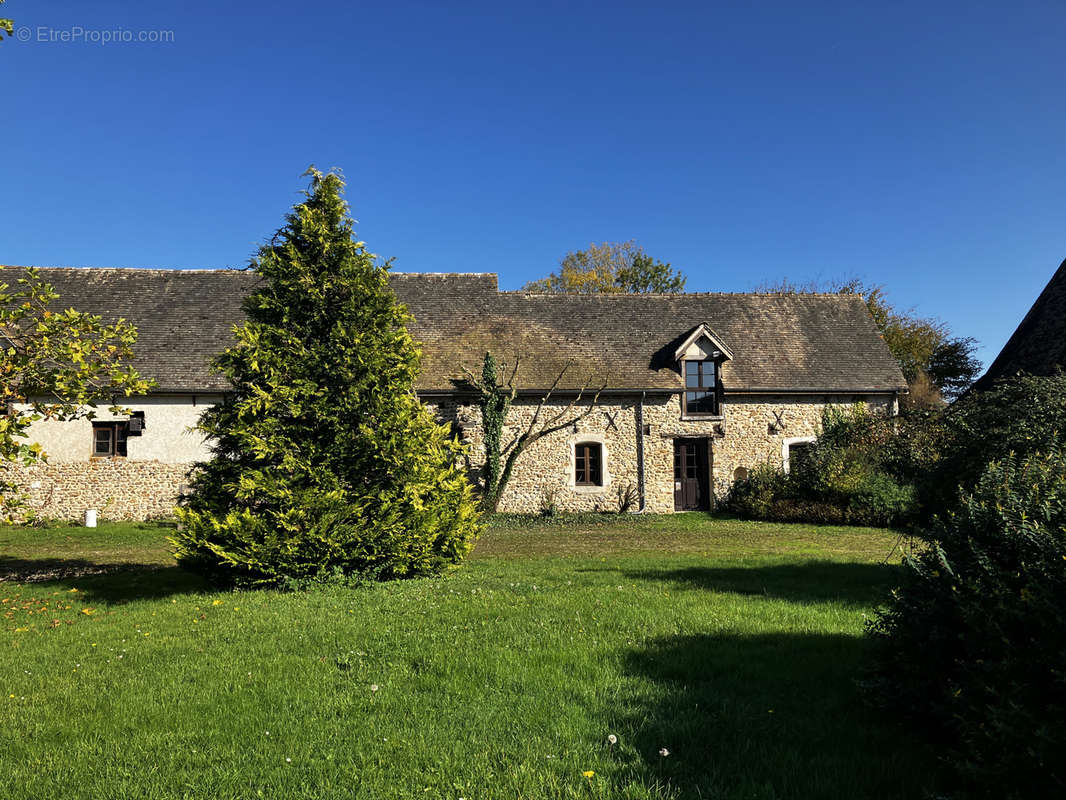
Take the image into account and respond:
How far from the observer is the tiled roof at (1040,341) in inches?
304

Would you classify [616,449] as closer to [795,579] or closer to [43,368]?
[795,579]

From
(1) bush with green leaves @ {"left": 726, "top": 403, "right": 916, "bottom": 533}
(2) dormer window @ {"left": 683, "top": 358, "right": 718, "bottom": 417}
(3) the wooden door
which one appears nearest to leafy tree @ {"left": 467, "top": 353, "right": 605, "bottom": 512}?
(2) dormer window @ {"left": 683, "top": 358, "right": 718, "bottom": 417}

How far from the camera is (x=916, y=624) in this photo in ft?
13.0

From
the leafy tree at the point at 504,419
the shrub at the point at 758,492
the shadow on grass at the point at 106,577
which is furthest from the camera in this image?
the leafy tree at the point at 504,419

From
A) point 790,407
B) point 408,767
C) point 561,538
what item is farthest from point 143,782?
point 790,407

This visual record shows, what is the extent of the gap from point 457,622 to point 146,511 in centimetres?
1634

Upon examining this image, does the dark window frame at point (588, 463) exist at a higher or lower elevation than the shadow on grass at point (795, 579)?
higher

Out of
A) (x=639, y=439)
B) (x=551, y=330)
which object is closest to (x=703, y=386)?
(x=639, y=439)

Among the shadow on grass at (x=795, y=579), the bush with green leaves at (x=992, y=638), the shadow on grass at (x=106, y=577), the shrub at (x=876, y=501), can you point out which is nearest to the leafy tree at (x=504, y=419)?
the shrub at (x=876, y=501)

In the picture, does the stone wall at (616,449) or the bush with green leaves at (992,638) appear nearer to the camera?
the bush with green leaves at (992,638)

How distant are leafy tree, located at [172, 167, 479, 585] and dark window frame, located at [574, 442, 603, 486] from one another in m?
11.2

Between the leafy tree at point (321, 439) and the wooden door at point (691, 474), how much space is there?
499 inches

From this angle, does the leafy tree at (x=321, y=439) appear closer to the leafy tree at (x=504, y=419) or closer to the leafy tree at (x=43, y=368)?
the leafy tree at (x=43, y=368)

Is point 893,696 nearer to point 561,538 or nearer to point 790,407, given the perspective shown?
point 561,538
